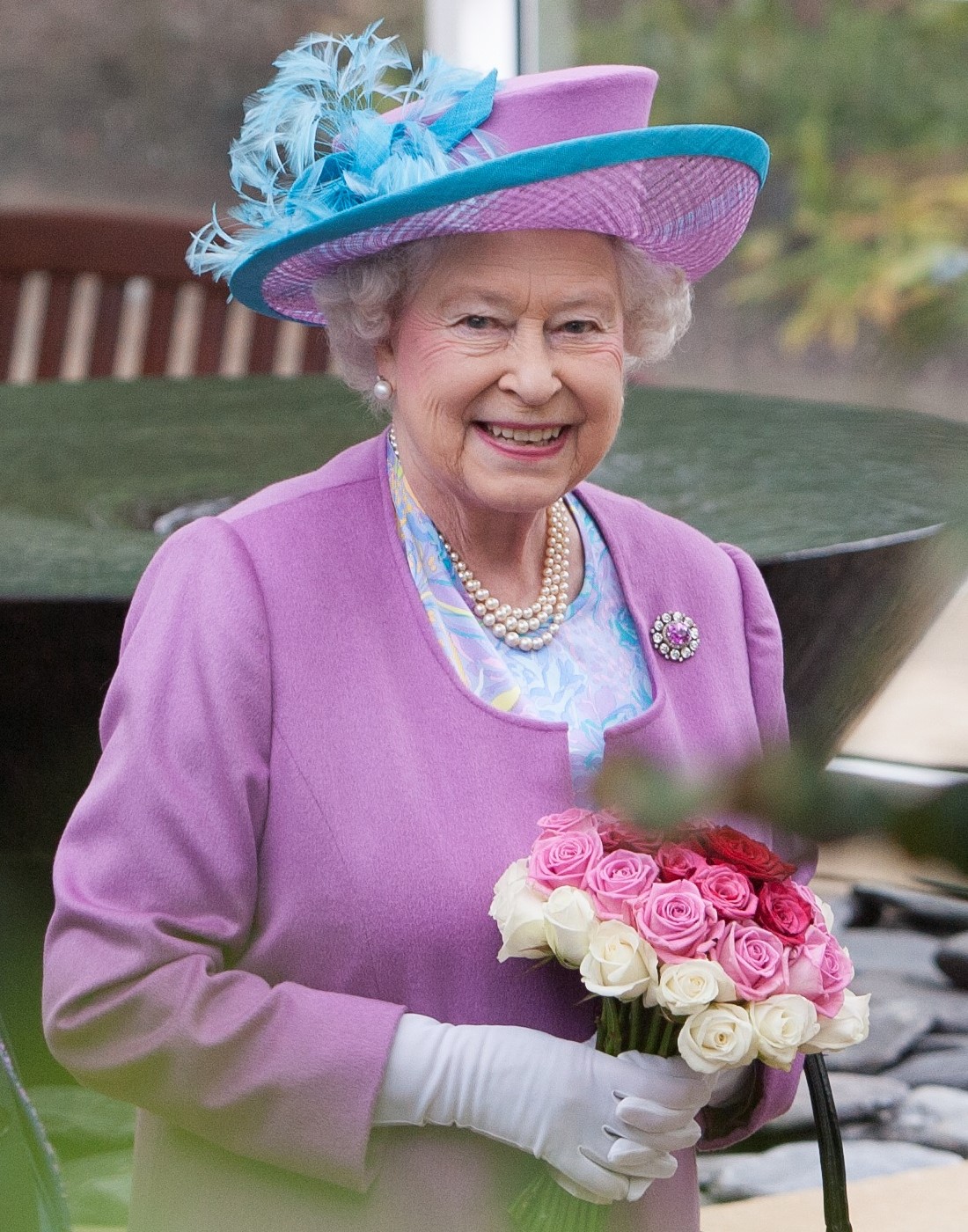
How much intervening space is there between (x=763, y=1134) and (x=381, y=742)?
1.60 meters

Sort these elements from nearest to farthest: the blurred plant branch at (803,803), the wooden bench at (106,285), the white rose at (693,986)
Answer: the blurred plant branch at (803,803)
the white rose at (693,986)
the wooden bench at (106,285)

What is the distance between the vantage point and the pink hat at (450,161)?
129cm

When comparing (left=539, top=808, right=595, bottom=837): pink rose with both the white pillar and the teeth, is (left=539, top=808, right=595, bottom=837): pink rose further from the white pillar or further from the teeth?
the white pillar

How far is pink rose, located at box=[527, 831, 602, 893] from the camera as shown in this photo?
1.25m

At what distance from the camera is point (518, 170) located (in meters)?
1.26

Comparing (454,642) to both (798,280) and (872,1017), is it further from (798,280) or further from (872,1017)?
(798,280)

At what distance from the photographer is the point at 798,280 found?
549cm

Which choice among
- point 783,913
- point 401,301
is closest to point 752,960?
point 783,913

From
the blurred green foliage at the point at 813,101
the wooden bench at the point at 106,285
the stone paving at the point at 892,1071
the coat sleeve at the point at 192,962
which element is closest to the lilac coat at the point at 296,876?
the coat sleeve at the point at 192,962

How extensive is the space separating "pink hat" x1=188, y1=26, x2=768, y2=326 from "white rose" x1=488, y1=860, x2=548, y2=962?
53 centimetres

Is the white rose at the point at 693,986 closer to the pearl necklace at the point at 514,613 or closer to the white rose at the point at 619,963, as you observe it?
the white rose at the point at 619,963

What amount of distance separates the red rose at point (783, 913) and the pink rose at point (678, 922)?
0.17 feet

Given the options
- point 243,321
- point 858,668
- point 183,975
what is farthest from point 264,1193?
point 243,321

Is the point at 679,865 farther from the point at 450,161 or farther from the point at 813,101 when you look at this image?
the point at 813,101
